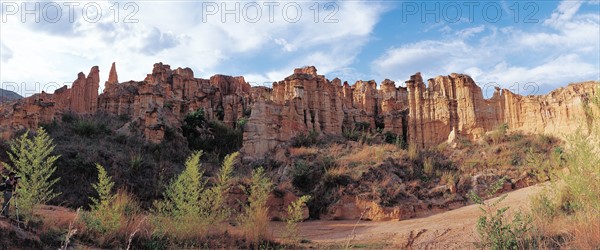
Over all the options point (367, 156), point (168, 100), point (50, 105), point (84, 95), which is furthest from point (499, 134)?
point (84, 95)

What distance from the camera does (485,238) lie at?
818cm

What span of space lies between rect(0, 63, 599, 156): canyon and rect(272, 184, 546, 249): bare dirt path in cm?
903

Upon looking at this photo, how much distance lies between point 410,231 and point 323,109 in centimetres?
1775

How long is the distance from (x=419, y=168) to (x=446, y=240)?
982cm

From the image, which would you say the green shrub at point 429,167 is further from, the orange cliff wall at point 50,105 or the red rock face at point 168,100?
the orange cliff wall at point 50,105

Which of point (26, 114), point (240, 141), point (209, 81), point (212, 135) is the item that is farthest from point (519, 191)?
point (209, 81)

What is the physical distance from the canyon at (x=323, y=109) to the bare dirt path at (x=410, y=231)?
903 centimetres

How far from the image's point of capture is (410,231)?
41.5 feet

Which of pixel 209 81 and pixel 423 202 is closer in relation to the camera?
pixel 423 202

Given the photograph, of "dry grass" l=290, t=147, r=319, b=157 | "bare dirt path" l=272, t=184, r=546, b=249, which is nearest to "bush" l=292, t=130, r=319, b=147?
"dry grass" l=290, t=147, r=319, b=157

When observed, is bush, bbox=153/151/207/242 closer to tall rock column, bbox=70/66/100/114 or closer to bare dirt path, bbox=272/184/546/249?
bare dirt path, bbox=272/184/546/249

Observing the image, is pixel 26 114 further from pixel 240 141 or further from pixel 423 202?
pixel 423 202

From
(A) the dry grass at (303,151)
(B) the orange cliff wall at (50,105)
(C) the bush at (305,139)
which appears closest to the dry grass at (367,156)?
(A) the dry grass at (303,151)

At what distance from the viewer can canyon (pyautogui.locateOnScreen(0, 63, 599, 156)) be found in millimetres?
24578
